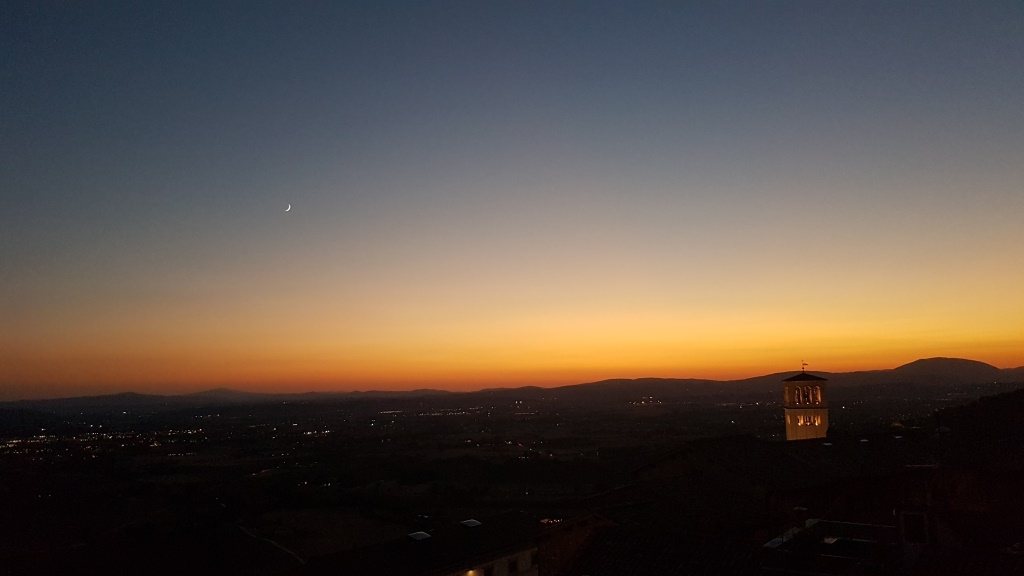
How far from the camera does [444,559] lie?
22.4 m

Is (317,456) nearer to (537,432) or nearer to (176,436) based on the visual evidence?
(537,432)

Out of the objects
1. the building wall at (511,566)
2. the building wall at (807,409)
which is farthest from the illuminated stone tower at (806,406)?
the building wall at (511,566)

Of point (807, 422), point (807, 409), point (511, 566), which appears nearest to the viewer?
point (511, 566)

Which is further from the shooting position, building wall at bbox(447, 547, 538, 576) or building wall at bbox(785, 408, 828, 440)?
building wall at bbox(785, 408, 828, 440)

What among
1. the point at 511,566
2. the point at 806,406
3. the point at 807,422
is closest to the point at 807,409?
the point at 806,406

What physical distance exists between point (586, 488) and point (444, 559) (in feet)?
134

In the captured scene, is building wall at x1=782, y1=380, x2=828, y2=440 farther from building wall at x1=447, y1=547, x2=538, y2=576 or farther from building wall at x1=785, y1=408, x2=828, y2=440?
building wall at x1=447, y1=547, x2=538, y2=576

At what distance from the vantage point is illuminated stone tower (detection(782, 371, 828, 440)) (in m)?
41.9

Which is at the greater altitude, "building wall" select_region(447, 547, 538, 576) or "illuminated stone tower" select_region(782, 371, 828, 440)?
"illuminated stone tower" select_region(782, 371, 828, 440)

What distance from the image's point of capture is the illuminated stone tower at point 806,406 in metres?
41.9

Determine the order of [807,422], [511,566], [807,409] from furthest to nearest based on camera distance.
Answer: [807,409], [807,422], [511,566]

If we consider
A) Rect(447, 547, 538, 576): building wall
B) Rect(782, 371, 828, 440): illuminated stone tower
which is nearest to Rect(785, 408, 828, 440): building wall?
Rect(782, 371, 828, 440): illuminated stone tower

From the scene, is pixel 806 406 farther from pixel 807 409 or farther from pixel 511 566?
pixel 511 566

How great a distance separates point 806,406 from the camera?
42562mm
